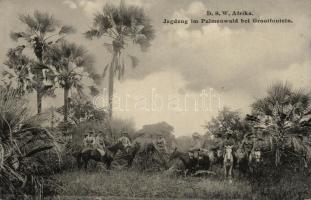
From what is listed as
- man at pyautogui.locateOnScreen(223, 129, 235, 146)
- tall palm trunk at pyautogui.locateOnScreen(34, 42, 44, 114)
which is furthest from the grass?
tall palm trunk at pyautogui.locateOnScreen(34, 42, 44, 114)

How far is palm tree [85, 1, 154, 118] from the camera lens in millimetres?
11828

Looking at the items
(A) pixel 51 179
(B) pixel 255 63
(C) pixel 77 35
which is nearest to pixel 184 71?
(B) pixel 255 63

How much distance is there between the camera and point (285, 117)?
11.6m

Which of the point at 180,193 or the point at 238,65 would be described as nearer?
the point at 180,193

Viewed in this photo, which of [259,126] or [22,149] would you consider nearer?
[22,149]

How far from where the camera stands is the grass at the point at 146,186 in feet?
36.0

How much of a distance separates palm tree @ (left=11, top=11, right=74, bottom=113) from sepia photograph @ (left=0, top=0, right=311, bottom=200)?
23 millimetres

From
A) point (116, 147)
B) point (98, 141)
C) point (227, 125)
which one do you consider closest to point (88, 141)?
point (98, 141)

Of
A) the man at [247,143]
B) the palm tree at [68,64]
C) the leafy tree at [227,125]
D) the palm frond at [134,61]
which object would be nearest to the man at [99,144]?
the palm tree at [68,64]

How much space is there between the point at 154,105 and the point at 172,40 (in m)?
1.52

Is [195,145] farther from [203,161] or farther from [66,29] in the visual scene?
[66,29]

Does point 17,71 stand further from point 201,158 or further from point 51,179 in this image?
point 201,158

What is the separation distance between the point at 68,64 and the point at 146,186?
10.8 ft

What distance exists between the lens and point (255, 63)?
11883 millimetres
